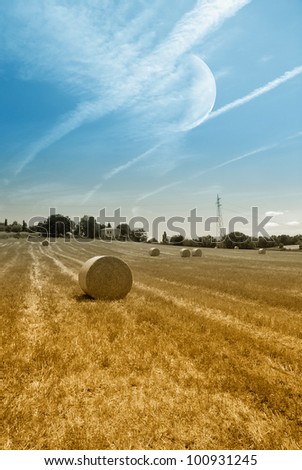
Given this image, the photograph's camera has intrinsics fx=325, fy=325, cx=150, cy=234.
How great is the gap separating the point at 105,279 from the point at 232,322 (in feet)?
19.4

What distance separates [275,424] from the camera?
4.24 meters

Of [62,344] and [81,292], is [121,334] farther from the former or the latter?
[81,292]

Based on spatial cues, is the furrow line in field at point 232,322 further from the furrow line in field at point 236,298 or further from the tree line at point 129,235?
the tree line at point 129,235

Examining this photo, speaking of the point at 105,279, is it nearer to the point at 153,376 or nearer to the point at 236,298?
the point at 236,298

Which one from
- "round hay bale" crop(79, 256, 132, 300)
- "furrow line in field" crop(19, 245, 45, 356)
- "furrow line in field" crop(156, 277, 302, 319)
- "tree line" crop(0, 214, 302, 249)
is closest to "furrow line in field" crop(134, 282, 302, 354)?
"round hay bale" crop(79, 256, 132, 300)

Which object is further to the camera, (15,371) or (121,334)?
(121,334)

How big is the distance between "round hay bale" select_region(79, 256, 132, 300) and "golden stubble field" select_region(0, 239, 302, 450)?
193cm

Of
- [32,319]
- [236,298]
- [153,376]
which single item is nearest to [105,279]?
[32,319]

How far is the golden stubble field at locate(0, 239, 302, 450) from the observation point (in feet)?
13.3

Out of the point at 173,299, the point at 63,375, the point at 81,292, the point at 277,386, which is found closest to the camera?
the point at 277,386

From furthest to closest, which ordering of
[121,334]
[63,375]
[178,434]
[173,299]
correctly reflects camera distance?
[173,299], [121,334], [63,375], [178,434]

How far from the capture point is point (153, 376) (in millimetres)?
5719

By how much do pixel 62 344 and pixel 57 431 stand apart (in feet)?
10.5

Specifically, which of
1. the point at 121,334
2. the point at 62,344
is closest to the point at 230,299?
the point at 121,334
